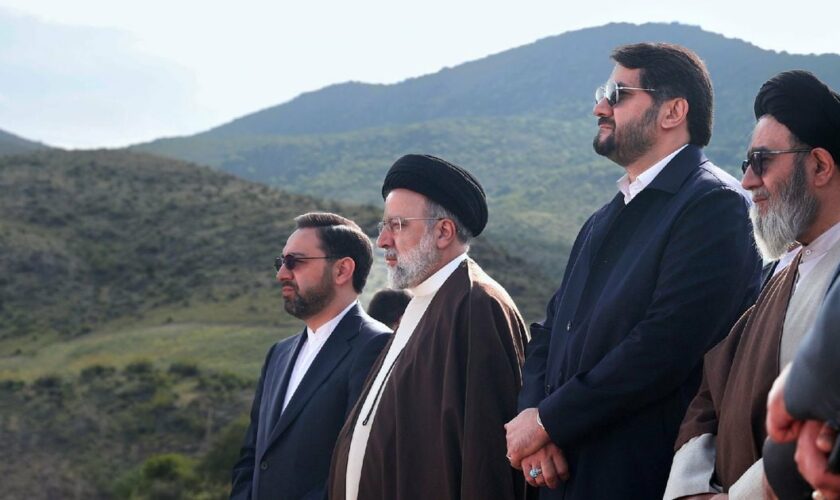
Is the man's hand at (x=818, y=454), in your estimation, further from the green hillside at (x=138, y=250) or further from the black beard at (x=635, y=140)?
the green hillside at (x=138, y=250)

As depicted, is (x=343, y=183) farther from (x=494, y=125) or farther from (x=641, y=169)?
(x=641, y=169)

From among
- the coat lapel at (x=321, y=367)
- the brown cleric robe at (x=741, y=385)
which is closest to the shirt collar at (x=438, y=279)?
the coat lapel at (x=321, y=367)

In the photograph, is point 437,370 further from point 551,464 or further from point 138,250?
point 138,250

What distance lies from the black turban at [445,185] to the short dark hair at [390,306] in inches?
81.2

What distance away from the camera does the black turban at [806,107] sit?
11.6ft

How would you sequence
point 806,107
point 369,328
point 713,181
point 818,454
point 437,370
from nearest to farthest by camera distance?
point 818,454 < point 806,107 < point 713,181 < point 437,370 < point 369,328

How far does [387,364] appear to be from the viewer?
510 centimetres

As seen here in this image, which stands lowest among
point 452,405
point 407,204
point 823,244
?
point 452,405

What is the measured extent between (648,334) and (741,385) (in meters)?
0.43

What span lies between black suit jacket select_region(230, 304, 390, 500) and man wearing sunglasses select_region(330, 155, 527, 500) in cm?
39

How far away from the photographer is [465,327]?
4.70 metres

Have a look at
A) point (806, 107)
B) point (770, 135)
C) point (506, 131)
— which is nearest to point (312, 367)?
point (770, 135)

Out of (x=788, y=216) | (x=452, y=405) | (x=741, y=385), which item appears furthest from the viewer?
(x=452, y=405)

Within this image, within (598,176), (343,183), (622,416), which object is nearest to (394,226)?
(622,416)
